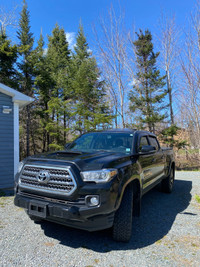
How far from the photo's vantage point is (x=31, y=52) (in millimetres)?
18688

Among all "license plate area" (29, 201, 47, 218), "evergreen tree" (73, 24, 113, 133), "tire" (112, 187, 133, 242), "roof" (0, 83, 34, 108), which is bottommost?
"tire" (112, 187, 133, 242)

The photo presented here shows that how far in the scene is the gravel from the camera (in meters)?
2.25

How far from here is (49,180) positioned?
2428 mm

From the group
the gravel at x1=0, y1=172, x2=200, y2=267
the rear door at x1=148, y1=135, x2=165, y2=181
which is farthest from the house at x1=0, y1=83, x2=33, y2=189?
the rear door at x1=148, y1=135, x2=165, y2=181

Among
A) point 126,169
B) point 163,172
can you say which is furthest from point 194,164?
point 126,169

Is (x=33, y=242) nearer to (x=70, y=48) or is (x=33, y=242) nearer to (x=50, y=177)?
(x=50, y=177)

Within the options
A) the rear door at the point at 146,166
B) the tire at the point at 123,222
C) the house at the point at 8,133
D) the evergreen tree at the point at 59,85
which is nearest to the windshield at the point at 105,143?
the rear door at the point at 146,166

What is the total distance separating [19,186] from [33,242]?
868mm

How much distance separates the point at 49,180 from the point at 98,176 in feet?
2.30

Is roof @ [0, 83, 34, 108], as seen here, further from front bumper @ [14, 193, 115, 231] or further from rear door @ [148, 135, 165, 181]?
front bumper @ [14, 193, 115, 231]

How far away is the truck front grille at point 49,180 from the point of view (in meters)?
2.29

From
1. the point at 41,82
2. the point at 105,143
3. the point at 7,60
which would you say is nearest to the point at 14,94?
the point at 105,143

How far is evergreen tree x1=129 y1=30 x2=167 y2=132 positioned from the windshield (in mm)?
11444

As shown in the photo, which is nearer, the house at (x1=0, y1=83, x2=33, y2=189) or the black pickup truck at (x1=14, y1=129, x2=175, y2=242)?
the black pickup truck at (x1=14, y1=129, x2=175, y2=242)
